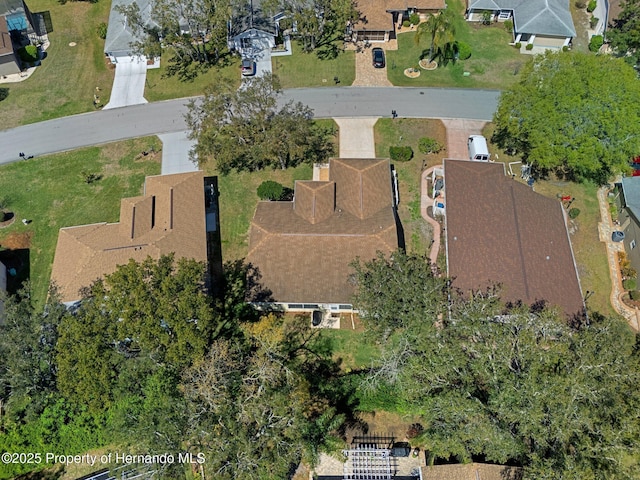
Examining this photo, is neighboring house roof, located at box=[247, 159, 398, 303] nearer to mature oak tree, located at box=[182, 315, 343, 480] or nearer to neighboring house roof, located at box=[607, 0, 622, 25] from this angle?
mature oak tree, located at box=[182, 315, 343, 480]

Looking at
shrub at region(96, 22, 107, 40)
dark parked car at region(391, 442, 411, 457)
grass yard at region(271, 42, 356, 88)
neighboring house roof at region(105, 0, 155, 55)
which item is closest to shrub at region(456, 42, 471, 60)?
grass yard at region(271, 42, 356, 88)

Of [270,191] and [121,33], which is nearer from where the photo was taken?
[270,191]

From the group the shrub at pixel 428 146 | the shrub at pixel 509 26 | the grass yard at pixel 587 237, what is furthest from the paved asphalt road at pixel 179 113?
the shrub at pixel 509 26

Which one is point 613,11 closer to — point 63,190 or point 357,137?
point 357,137

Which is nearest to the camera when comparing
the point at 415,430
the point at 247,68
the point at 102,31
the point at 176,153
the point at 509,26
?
the point at 415,430

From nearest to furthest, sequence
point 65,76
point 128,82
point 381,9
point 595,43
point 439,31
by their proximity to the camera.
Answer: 1. point 439,31
2. point 595,43
3. point 128,82
4. point 65,76
5. point 381,9

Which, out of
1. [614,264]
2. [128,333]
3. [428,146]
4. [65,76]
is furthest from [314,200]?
[65,76]
